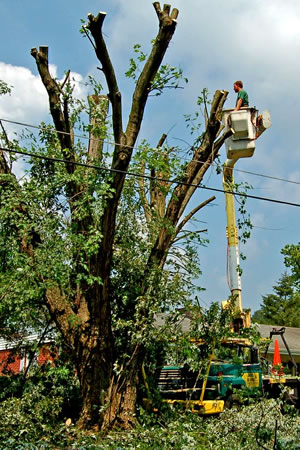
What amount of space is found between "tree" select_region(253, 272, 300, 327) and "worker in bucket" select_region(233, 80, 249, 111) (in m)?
32.3

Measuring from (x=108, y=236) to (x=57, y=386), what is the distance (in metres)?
3.35

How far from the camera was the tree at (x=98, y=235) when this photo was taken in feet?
24.7

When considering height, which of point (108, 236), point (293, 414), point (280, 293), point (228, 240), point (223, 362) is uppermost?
point (280, 293)

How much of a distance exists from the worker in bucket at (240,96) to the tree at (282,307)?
32307 mm

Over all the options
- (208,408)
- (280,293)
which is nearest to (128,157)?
(208,408)

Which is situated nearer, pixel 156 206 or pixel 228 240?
pixel 156 206

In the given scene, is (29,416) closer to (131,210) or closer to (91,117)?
(131,210)

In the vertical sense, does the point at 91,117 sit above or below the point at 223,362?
above

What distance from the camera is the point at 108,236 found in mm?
7742

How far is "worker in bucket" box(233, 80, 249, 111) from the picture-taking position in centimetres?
979

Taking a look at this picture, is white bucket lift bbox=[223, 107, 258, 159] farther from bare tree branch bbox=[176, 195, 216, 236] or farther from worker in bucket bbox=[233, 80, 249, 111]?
bare tree branch bbox=[176, 195, 216, 236]

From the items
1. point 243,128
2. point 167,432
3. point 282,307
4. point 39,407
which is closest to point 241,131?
point 243,128

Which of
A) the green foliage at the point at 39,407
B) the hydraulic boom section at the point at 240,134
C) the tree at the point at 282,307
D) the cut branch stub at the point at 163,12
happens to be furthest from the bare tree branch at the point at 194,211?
the tree at the point at 282,307

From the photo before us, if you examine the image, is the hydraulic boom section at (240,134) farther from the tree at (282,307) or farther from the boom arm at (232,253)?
the tree at (282,307)
